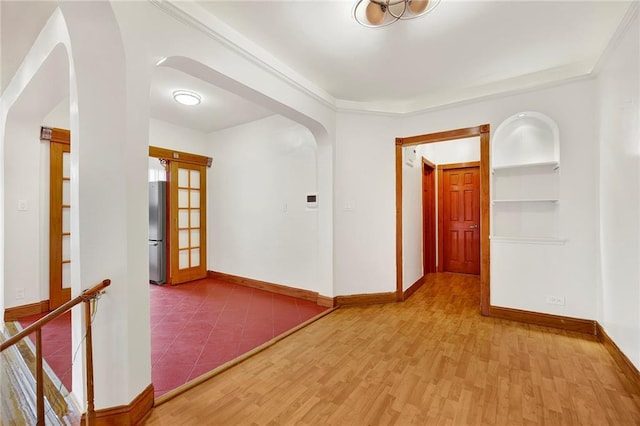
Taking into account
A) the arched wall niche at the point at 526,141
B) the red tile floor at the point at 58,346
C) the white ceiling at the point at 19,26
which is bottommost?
the red tile floor at the point at 58,346

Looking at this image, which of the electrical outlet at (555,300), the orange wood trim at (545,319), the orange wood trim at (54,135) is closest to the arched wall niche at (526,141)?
the electrical outlet at (555,300)

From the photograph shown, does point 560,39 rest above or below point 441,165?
above

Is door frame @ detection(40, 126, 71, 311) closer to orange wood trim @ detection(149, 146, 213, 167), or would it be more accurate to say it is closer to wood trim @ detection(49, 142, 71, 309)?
wood trim @ detection(49, 142, 71, 309)

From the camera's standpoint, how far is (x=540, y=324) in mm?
3039

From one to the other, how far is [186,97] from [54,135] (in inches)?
66.7

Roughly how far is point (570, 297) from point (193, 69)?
415 cm

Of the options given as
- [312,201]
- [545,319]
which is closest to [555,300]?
[545,319]

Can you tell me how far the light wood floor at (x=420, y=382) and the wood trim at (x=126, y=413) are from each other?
0.07 meters

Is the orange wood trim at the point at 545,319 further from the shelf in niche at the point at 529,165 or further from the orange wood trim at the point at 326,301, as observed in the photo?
the orange wood trim at the point at 326,301

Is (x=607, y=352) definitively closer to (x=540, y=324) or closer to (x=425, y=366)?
(x=540, y=324)

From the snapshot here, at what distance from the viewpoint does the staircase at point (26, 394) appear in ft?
5.68

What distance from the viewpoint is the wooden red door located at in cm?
539

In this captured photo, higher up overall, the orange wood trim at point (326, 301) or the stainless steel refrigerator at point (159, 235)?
the stainless steel refrigerator at point (159, 235)

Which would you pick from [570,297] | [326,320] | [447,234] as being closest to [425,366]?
[326,320]
